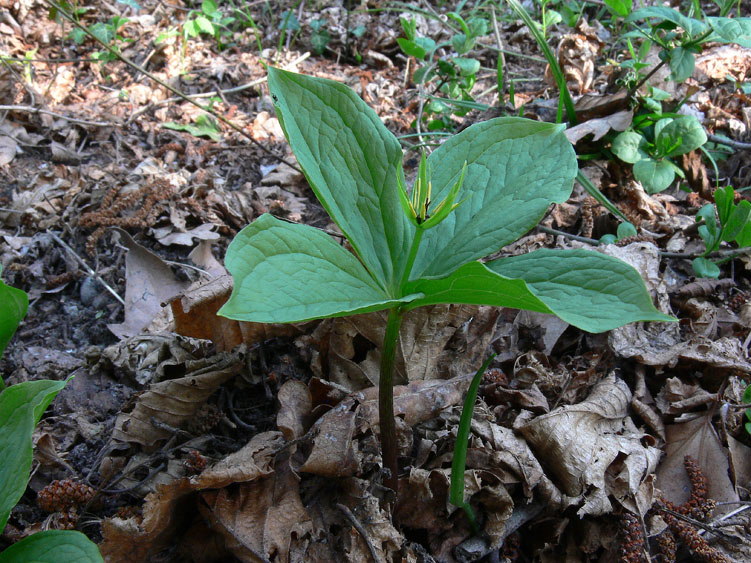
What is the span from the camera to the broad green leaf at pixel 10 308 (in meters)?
1.52

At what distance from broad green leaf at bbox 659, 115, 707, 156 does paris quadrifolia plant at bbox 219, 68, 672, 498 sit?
1.48 meters

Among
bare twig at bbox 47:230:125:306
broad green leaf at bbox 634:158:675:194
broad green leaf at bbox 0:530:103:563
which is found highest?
broad green leaf at bbox 634:158:675:194

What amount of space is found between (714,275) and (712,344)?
35 cm

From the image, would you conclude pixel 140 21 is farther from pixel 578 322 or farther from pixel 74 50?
pixel 578 322

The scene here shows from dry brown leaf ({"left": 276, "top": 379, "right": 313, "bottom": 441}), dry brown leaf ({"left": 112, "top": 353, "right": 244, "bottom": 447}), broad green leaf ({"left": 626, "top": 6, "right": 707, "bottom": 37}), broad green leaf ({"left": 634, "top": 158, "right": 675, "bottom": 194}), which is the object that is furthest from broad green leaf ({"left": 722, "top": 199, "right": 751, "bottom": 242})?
dry brown leaf ({"left": 112, "top": 353, "right": 244, "bottom": 447})

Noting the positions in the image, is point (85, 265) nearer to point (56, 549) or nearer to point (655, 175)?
point (56, 549)

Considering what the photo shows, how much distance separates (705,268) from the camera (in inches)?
82.2

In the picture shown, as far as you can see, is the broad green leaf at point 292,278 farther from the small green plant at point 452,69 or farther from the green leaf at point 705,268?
the small green plant at point 452,69

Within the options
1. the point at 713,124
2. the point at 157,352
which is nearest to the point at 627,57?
the point at 713,124

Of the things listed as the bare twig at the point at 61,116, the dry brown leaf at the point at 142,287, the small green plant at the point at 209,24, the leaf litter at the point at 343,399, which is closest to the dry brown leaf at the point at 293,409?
the leaf litter at the point at 343,399

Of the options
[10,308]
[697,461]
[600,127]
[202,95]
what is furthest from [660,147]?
[202,95]

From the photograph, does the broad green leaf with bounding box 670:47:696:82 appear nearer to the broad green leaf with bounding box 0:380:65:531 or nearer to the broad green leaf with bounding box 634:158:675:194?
the broad green leaf with bounding box 634:158:675:194

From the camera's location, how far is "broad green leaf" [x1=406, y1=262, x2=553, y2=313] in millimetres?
983

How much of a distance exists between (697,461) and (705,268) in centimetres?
81
